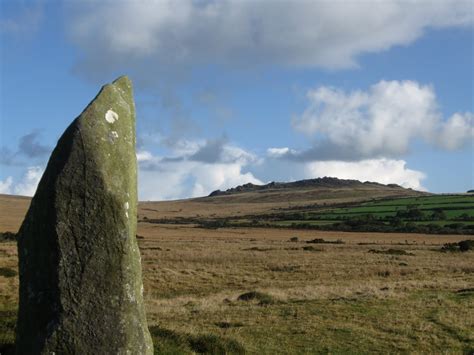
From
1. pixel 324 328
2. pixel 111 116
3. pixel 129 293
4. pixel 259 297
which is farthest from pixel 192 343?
pixel 259 297

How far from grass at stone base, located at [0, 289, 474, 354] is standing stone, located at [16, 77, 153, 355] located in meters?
3.14

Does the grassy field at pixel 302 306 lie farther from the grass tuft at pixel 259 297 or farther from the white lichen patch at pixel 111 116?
the white lichen patch at pixel 111 116

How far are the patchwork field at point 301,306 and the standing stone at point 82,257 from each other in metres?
3.41

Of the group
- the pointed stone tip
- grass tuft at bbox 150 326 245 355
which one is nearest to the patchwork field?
grass tuft at bbox 150 326 245 355

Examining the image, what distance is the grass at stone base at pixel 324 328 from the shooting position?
13.5 meters

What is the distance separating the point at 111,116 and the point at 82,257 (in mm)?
2502

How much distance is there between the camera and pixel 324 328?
656 inches

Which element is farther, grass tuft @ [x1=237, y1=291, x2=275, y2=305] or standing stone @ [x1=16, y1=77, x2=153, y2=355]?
grass tuft @ [x1=237, y1=291, x2=275, y2=305]

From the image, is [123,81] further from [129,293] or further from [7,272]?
[7,272]

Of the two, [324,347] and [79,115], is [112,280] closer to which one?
[79,115]

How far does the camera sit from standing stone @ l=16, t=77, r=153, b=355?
856cm

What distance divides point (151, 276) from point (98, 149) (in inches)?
875

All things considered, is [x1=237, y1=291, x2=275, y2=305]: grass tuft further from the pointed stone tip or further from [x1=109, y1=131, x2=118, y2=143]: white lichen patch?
[x1=109, y1=131, x2=118, y2=143]: white lichen patch

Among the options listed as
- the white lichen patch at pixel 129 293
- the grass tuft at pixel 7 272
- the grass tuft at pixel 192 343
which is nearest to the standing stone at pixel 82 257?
the white lichen patch at pixel 129 293
